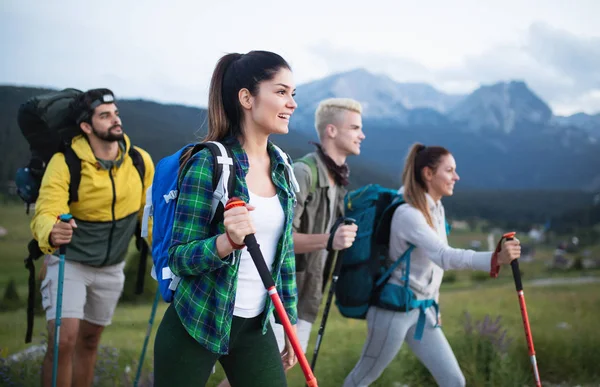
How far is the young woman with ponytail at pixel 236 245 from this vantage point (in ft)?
6.68

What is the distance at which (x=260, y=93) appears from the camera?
90.0 inches

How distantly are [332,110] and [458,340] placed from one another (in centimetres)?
280

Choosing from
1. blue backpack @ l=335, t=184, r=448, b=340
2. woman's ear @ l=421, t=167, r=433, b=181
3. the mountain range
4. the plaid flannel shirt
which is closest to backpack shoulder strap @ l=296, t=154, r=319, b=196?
blue backpack @ l=335, t=184, r=448, b=340

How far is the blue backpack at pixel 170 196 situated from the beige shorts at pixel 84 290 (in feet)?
6.18

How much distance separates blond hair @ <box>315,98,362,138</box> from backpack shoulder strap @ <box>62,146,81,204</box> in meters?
1.73

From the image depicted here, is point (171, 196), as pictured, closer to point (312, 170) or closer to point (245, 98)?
point (245, 98)

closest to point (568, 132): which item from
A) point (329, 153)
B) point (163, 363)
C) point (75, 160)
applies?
point (329, 153)

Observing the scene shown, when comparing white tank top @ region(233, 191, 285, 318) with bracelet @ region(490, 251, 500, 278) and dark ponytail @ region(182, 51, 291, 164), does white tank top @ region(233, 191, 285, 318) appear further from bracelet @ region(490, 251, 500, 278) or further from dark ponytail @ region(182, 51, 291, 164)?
bracelet @ region(490, 251, 500, 278)

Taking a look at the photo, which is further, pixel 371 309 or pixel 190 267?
pixel 371 309

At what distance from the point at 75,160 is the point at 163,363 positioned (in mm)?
2137

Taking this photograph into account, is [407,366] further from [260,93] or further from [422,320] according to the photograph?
[260,93]

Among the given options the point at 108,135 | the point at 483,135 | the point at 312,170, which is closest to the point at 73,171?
the point at 108,135

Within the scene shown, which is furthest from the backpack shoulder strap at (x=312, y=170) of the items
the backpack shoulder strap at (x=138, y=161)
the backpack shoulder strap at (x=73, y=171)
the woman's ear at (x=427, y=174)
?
the backpack shoulder strap at (x=73, y=171)

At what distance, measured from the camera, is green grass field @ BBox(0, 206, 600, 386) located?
525cm
